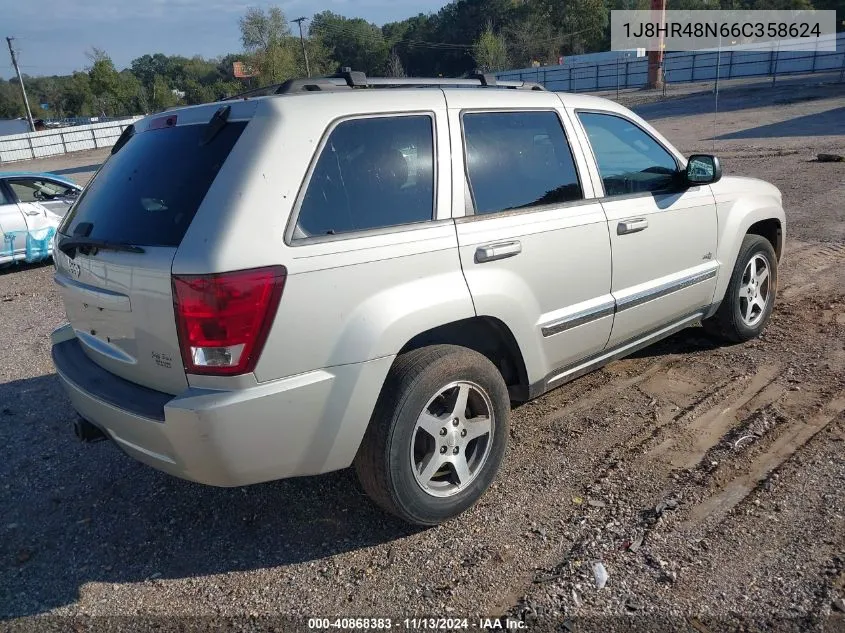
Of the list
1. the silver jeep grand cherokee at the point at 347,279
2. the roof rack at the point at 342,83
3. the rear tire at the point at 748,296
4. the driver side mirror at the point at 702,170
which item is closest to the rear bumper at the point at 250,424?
the silver jeep grand cherokee at the point at 347,279

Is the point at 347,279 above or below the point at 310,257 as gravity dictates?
below

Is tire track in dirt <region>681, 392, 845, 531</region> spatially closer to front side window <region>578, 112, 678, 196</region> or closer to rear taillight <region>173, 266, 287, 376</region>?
front side window <region>578, 112, 678, 196</region>

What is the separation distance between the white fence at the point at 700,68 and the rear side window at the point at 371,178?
42.1 metres

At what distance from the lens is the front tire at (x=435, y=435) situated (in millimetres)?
2803

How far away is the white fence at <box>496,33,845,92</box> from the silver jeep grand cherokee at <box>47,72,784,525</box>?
136ft

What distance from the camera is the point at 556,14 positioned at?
85812 mm

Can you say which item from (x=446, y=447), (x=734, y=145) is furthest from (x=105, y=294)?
(x=734, y=145)

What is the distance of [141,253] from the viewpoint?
261cm

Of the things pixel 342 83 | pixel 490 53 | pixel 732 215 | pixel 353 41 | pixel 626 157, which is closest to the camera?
pixel 342 83

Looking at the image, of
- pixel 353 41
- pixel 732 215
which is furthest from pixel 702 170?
pixel 353 41

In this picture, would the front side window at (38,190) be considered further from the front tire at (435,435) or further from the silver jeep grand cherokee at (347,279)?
the front tire at (435,435)

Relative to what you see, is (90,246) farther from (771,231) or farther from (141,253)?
(771,231)

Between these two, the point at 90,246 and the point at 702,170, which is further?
the point at 702,170

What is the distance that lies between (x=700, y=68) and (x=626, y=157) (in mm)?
52495
